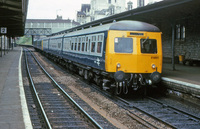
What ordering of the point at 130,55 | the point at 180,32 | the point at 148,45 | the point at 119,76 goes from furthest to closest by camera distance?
the point at 180,32, the point at 148,45, the point at 130,55, the point at 119,76

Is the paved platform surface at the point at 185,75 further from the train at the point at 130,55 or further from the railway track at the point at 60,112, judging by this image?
the railway track at the point at 60,112

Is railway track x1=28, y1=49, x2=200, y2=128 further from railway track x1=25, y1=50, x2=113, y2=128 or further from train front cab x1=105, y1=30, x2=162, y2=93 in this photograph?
railway track x1=25, y1=50, x2=113, y2=128

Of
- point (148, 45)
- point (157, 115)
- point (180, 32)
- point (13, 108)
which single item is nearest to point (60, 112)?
point (13, 108)

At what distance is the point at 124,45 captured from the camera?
1055 cm

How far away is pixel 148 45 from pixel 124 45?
3.16ft

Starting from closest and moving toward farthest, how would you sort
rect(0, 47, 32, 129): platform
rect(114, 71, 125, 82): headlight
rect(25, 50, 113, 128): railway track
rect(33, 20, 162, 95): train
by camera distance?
rect(0, 47, 32, 129): platform → rect(25, 50, 113, 128): railway track → rect(114, 71, 125, 82): headlight → rect(33, 20, 162, 95): train

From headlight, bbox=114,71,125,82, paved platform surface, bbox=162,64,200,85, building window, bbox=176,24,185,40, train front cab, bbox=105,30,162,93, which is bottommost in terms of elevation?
paved platform surface, bbox=162,64,200,85

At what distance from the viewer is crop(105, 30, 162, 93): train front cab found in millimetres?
10414

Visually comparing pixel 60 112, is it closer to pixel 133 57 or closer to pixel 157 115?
pixel 157 115

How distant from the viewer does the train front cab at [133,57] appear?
34.2ft

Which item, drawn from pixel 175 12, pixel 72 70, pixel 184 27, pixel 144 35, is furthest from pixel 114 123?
pixel 184 27

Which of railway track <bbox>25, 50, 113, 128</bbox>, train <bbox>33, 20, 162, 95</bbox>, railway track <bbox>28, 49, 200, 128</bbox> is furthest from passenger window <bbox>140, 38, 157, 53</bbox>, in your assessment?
railway track <bbox>25, 50, 113, 128</bbox>

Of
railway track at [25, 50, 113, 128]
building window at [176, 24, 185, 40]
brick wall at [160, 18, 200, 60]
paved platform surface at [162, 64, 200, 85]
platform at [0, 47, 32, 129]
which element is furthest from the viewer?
building window at [176, 24, 185, 40]

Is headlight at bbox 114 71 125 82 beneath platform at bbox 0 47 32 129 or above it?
above
